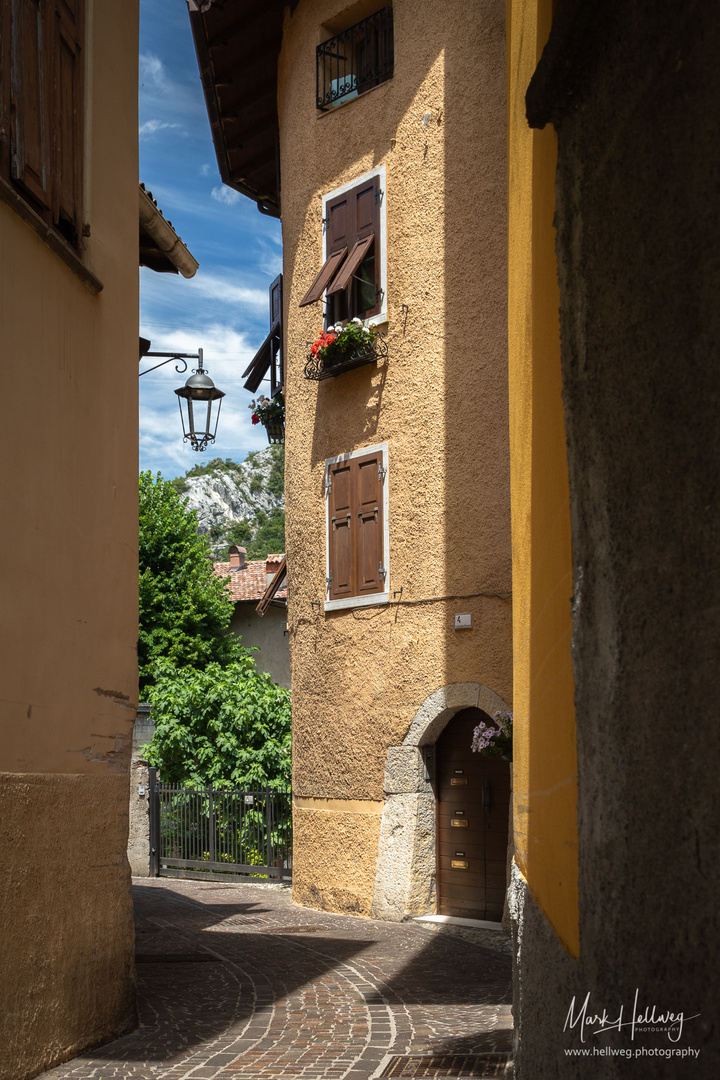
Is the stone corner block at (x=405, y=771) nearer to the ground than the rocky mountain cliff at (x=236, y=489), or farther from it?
nearer to the ground

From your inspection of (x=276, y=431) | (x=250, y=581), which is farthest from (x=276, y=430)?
(x=250, y=581)

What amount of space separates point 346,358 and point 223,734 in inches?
276

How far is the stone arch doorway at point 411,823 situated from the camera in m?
11.3

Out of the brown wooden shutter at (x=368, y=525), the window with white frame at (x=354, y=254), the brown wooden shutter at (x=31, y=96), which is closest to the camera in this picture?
the brown wooden shutter at (x=31, y=96)

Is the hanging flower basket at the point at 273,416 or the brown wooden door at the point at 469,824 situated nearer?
the brown wooden door at the point at 469,824

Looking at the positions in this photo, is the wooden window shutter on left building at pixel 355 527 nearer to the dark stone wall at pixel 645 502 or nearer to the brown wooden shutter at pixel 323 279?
the brown wooden shutter at pixel 323 279

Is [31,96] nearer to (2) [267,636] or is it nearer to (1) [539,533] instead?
(1) [539,533]

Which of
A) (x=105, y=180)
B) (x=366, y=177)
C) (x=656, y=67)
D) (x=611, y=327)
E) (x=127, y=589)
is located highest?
(x=366, y=177)

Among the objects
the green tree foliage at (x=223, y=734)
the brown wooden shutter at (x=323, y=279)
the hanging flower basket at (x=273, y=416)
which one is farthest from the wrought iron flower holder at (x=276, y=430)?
the green tree foliage at (x=223, y=734)

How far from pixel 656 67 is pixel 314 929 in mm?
9578

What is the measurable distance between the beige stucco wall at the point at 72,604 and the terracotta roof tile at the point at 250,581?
20.9m

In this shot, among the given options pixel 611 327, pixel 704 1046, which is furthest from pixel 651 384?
pixel 704 1046

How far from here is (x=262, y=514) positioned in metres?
106

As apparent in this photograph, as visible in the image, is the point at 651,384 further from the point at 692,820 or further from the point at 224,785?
the point at 224,785
